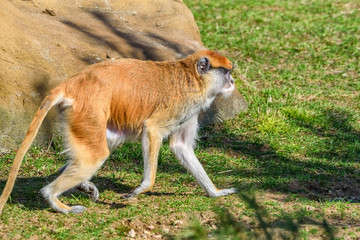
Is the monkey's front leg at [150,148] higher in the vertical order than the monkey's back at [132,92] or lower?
lower

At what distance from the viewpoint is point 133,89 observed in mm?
4582

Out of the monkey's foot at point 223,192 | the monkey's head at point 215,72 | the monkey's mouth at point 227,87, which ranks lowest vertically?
the monkey's foot at point 223,192

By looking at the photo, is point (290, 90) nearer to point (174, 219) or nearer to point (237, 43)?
point (237, 43)

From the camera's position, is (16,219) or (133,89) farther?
(133,89)

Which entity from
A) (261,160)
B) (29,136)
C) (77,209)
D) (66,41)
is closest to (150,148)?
(77,209)

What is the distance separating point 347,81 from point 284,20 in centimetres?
236

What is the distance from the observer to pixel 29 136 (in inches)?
160

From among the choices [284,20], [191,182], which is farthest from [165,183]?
[284,20]

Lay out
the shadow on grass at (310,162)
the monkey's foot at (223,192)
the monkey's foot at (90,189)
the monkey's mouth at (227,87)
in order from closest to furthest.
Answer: the monkey's foot at (90,189) < the monkey's foot at (223,192) < the monkey's mouth at (227,87) < the shadow on grass at (310,162)

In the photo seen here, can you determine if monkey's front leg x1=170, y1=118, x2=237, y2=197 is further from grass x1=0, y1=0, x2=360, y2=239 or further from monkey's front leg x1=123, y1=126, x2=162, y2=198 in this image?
monkey's front leg x1=123, y1=126, x2=162, y2=198

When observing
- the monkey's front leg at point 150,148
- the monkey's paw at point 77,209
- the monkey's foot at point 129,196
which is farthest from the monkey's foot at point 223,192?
the monkey's paw at point 77,209

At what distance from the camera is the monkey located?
426 cm

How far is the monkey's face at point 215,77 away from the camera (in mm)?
4787

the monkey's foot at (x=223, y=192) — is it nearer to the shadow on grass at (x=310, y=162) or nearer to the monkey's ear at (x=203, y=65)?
the shadow on grass at (x=310, y=162)
